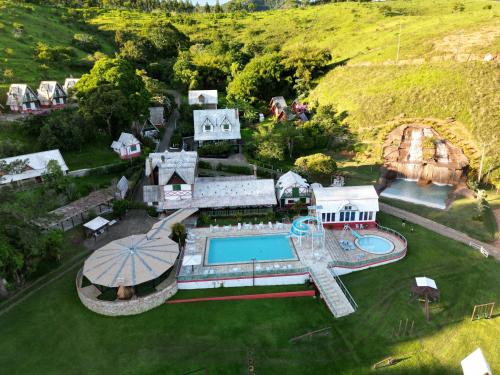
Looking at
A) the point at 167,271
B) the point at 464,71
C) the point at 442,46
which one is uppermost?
the point at 442,46

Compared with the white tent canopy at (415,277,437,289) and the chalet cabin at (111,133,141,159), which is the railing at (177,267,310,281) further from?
the chalet cabin at (111,133,141,159)

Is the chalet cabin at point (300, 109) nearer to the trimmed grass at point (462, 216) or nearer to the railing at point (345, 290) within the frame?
the trimmed grass at point (462, 216)

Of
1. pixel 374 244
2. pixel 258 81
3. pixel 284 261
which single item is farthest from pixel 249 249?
pixel 258 81

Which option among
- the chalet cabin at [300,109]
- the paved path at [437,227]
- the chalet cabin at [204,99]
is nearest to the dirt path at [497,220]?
the paved path at [437,227]

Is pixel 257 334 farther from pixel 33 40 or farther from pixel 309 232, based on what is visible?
pixel 33 40

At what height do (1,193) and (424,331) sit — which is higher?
(1,193)

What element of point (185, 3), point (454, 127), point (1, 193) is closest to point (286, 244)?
point (1, 193)

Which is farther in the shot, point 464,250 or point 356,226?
point 356,226

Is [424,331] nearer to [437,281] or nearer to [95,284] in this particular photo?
[437,281]
